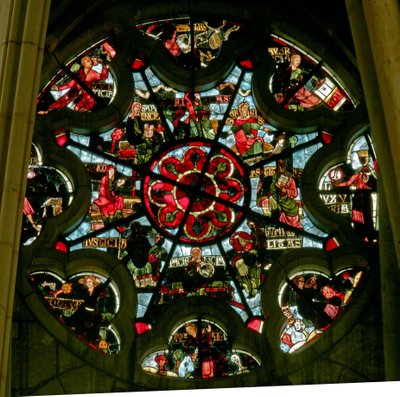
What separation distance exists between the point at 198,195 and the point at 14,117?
154 inches

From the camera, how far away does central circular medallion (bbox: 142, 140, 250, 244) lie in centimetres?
1273

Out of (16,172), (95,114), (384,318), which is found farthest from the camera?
(95,114)

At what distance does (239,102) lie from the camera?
526 inches

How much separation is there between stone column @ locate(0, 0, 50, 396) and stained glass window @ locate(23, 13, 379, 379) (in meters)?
3.08

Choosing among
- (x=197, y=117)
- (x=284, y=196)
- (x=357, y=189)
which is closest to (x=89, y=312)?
(x=284, y=196)

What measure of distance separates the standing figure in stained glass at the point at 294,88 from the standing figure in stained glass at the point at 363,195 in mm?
686

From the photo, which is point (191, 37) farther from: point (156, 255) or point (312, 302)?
point (312, 302)

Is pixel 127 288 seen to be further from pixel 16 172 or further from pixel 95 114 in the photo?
pixel 16 172

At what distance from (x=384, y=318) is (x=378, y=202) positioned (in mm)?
933

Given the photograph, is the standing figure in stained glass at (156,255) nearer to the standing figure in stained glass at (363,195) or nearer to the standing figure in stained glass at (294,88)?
the standing figure in stained glass at (363,195)

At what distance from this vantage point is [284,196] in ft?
42.2

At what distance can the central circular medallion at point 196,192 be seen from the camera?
12.7 m

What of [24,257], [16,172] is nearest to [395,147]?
[16,172]

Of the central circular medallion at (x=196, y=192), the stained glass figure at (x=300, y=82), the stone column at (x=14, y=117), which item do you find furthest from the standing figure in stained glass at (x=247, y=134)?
the stone column at (x=14, y=117)
